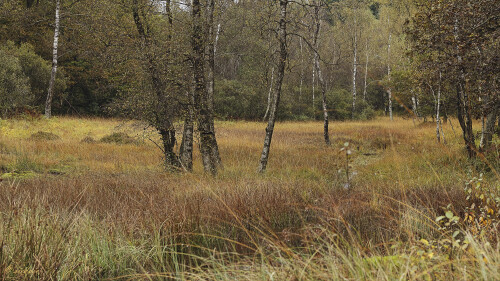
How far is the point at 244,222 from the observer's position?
4.29 m

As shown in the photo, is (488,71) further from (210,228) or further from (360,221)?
(210,228)

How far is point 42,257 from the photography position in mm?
2730

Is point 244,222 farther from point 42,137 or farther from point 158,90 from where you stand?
point 42,137

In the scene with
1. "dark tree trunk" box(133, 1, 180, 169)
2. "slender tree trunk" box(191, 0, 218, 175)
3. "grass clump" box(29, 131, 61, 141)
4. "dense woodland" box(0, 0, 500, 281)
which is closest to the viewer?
"dense woodland" box(0, 0, 500, 281)

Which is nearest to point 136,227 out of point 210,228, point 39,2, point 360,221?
point 210,228

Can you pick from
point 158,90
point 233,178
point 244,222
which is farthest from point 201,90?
point 244,222

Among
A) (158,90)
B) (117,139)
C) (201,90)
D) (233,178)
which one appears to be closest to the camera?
(233,178)

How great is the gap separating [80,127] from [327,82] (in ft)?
→ 102

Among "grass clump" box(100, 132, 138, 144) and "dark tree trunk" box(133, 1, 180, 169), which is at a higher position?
"dark tree trunk" box(133, 1, 180, 169)

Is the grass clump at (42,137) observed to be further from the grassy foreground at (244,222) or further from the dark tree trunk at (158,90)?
the dark tree trunk at (158,90)

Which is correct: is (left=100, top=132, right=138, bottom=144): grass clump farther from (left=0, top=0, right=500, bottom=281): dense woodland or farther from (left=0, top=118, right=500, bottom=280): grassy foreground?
(left=0, top=118, right=500, bottom=280): grassy foreground

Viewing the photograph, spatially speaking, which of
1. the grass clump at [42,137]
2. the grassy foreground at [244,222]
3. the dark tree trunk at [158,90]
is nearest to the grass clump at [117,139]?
the grass clump at [42,137]

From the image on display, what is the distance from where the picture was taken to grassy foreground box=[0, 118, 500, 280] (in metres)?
2.36

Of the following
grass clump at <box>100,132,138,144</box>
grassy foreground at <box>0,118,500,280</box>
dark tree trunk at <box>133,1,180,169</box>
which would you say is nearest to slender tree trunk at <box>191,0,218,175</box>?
grassy foreground at <box>0,118,500,280</box>
